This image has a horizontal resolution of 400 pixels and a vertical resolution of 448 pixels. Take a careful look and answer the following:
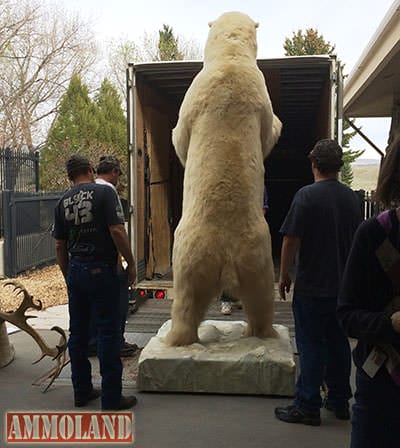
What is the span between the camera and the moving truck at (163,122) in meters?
5.97

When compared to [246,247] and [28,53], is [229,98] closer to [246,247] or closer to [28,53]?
[246,247]

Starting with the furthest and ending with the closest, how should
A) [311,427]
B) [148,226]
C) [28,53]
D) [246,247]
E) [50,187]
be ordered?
[28,53] → [50,187] → [148,226] → [246,247] → [311,427]

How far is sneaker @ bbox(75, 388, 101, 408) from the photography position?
412cm

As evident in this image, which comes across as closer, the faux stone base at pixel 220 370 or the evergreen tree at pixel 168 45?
the faux stone base at pixel 220 370

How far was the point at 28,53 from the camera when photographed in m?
22.4

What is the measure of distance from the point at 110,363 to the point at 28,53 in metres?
21.1

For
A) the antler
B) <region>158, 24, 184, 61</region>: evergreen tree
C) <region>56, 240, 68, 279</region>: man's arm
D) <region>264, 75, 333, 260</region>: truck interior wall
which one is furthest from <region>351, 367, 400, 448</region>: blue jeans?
<region>158, 24, 184, 61</region>: evergreen tree

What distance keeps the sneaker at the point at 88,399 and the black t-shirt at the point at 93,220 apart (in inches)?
42.0

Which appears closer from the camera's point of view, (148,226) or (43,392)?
(43,392)

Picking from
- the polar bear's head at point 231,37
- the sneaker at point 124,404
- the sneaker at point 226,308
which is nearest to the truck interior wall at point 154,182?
the sneaker at point 226,308

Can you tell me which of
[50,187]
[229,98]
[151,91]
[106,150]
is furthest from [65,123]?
[229,98]

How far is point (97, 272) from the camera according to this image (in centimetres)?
392

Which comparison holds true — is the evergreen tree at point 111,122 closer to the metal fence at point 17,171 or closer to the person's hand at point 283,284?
the metal fence at point 17,171

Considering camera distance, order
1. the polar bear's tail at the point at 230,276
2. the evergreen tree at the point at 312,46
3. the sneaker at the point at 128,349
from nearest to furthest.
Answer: the polar bear's tail at the point at 230,276 → the sneaker at the point at 128,349 → the evergreen tree at the point at 312,46
